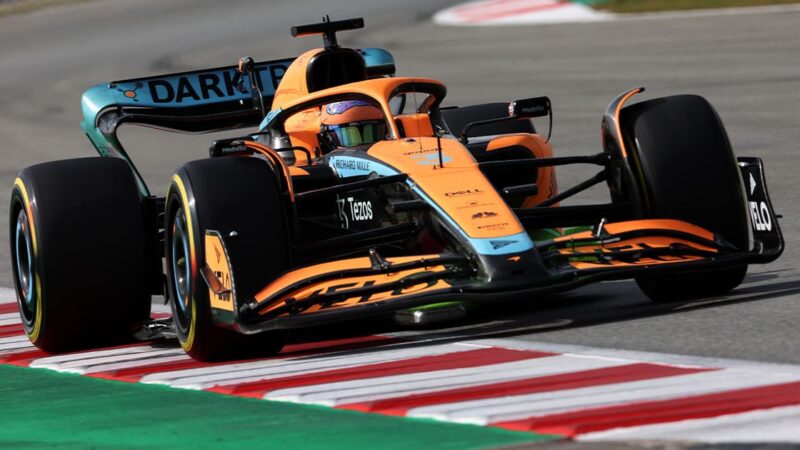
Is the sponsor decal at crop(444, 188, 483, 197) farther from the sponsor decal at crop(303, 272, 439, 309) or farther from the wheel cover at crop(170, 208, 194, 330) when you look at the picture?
the wheel cover at crop(170, 208, 194, 330)

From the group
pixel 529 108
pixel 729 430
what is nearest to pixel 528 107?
pixel 529 108

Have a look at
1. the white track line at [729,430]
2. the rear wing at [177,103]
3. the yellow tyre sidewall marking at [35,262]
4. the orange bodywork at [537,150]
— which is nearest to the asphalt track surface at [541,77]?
the orange bodywork at [537,150]

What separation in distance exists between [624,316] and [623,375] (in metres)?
1.68

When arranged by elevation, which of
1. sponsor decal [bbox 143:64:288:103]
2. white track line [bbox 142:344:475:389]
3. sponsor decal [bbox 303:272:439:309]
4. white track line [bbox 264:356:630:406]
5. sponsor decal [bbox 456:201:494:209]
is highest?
sponsor decal [bbox 143:64:288:103]

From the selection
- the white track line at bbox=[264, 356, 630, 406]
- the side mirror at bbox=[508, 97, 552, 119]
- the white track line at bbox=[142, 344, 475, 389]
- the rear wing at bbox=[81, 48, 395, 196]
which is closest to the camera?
the white track line at bbox=[264, 356, 630, 406]

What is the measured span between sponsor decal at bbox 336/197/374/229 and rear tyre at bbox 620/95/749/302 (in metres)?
1.28

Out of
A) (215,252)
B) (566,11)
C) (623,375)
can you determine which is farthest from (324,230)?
(566,11)

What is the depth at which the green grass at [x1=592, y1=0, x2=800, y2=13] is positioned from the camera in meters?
26.0

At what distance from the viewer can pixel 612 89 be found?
19828mm

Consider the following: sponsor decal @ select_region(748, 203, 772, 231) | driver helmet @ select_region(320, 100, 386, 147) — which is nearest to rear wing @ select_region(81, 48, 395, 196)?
driver helmet @ select_region(320, 100, 386, 147)

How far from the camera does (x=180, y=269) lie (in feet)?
26.5

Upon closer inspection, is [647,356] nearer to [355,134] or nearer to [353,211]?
[353,211]

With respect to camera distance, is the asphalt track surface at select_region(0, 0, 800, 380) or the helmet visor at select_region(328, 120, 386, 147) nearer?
the asphalt track surface at select_region(0, 0, 800, 380)

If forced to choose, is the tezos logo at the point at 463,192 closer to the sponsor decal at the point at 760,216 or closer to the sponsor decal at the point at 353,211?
the sponsor decal at the point at 353,211
